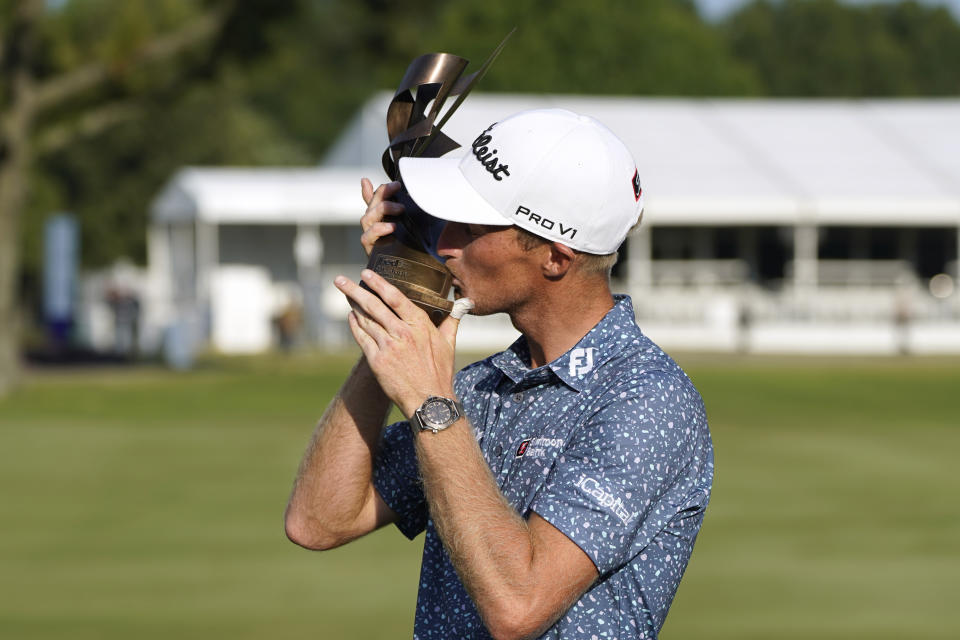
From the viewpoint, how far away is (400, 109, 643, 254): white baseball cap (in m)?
2.77

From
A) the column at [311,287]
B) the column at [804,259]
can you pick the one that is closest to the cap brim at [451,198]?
the column at [311,287]

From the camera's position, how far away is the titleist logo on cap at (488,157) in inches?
110

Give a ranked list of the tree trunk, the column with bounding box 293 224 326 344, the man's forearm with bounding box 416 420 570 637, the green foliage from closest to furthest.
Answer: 1. the man's forearm with bounding box 416 420 570 637
2. the tree trunk
3. the green foliage
4. the column with bounding box 293 224 326 344

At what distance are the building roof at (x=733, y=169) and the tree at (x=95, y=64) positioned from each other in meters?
9.75

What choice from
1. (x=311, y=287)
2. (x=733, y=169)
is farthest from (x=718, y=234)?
(x=311, y=287)

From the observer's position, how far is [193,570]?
1032 centimetres

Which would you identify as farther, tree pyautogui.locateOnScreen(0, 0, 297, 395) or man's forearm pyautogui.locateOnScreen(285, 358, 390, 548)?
tree pyautogui.locateOnScreen(0, 0, 297, 395)

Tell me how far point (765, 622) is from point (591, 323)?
625cm

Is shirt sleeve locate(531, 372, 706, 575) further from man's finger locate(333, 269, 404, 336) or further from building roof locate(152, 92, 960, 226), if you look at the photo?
building roof locate(152, 92, 960, 226)

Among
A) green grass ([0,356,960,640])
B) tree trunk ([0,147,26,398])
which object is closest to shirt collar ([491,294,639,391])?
green grass ([0,356,960,640])

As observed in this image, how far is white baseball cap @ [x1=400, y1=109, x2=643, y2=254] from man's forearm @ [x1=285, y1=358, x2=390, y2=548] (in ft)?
1.37

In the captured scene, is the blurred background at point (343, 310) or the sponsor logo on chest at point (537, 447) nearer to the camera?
the sponsor logo on chest at point (537, 447)

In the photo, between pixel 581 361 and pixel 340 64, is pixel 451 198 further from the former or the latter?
pixel 340 64

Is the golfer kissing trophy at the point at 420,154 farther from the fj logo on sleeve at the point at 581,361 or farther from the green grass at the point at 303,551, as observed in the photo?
the green grass at the point at 303,551
